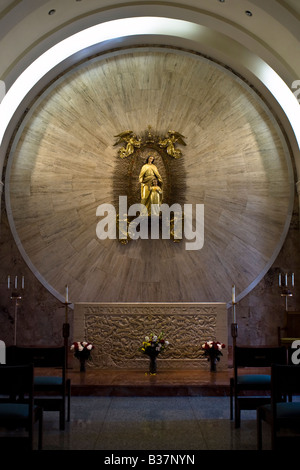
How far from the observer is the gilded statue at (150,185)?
39.6 feet

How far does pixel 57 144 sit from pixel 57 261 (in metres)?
2.60

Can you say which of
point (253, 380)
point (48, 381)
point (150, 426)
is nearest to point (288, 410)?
point (253, 380)

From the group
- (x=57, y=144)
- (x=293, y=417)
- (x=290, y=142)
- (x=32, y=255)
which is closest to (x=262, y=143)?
(x=290, y=142)

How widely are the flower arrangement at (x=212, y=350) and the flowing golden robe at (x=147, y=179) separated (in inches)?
147

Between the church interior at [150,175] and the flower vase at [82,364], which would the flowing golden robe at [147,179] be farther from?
the flower vase at [82,364]

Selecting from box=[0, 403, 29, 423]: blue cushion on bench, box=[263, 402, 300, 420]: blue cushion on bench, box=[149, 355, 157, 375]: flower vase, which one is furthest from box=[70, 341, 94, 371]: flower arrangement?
box=[263, 402, 300, 420]: blue cushion on bench

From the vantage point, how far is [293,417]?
192 inches

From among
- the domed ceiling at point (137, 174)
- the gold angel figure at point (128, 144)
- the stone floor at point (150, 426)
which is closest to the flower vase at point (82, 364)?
the stone floor at point (150, 426)

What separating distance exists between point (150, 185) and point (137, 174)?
0.45 meters

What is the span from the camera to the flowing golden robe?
1212 centimetres

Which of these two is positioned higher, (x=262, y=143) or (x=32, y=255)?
(x=262, y=143)

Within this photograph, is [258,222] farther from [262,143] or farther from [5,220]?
[5,220]

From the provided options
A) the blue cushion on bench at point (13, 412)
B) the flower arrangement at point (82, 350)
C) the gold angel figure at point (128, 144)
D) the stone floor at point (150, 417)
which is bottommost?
the stone floor at point (150, 417)

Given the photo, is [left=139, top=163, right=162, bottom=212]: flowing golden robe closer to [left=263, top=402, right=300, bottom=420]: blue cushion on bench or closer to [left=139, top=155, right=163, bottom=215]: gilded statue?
[left=139, top=155, right=163, bottom=215]: gilded statue
